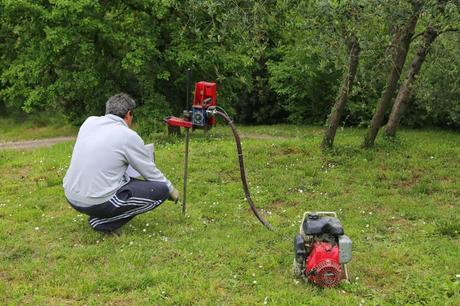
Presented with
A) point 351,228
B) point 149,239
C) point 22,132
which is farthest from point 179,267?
point 22,132

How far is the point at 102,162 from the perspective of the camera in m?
5.96

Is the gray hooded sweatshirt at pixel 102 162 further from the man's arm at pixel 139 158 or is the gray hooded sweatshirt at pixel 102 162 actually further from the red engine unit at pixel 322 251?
the red engine unit at pixel 322 251

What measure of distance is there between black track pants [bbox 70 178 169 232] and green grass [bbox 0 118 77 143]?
16897 millimetres

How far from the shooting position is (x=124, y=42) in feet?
49.9

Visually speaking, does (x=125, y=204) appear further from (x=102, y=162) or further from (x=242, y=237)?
(x=242, y=237)

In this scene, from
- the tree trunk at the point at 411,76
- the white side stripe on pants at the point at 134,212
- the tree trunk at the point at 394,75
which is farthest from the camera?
the tree trunk at the point at 411,76

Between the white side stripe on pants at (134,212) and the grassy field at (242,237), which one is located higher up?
the white side stripe on pants at (134,212)

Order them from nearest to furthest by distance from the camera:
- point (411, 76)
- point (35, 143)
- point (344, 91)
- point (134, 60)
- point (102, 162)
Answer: point (102, 162), point (344, 91), point (411, 76), point (134, 60), point (35, 143)

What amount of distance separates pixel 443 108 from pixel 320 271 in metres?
13.1

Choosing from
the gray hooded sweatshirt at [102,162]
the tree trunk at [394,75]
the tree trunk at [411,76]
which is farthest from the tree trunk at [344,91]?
the gray hooded sweatshirt at [102,162]

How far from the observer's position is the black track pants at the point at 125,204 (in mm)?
6039

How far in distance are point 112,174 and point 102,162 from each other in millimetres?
176

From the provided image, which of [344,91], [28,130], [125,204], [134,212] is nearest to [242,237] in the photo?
[134,212]

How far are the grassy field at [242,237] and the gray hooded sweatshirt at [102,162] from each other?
22.4 inches
